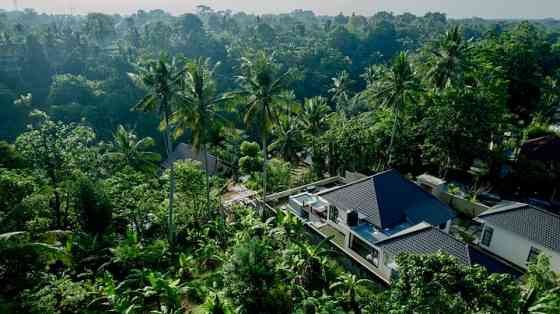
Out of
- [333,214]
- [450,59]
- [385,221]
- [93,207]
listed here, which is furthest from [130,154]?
[450,59]

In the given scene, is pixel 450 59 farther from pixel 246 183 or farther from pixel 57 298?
pixel 57 298

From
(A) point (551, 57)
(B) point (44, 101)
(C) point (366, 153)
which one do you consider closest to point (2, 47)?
(B) point (44, 101)

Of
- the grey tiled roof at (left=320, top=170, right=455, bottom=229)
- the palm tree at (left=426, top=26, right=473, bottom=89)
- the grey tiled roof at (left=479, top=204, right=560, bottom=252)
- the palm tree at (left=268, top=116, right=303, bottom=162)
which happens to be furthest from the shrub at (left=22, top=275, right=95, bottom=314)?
the palm tree at (left=426, top=26, right=473, bottom=89)

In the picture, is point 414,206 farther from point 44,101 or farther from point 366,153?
point 44,101

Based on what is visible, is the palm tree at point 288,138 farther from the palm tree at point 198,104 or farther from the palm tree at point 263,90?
the palm tree at point 198,104

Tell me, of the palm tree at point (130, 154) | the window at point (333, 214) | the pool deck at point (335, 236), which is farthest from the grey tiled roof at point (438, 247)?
the palm tree at point (130, 154)

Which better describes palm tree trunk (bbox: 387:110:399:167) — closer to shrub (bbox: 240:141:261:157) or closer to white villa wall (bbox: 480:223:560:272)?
white villa wall (bbox: 480:223:560:272)
